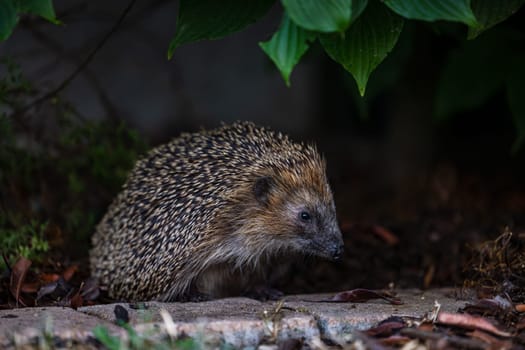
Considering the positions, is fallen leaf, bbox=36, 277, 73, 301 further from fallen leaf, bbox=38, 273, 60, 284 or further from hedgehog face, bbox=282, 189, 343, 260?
hedgehog face, bbox=282, 189, 343, 260

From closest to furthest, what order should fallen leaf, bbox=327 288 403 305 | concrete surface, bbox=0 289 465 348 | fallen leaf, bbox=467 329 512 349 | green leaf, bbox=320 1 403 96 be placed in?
fallen leaf, bbox=467 329 512 349
concrete surface, bbox=0 289 465 348
green leaf, bbox=320 1 403 96
fallen leaf, bbox=327 288 403 305

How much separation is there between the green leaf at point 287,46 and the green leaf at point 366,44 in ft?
1.71

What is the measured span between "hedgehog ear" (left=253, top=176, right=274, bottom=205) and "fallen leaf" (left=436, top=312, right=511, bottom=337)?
194 cm

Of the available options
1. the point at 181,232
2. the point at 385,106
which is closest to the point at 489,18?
the point at 181,232

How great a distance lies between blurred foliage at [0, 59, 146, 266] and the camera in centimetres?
688

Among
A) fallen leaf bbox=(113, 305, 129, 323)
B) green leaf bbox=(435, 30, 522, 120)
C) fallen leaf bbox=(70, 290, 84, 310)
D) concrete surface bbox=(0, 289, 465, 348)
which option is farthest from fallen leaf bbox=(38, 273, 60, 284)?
green leaf bbox=(435, 30, 522, 120)

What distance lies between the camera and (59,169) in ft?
23.9

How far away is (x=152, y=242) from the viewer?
5867 millimetres

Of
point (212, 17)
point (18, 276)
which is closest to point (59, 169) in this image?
point (18, 276)

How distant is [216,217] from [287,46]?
1.94 m

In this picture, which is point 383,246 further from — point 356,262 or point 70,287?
point 70,287

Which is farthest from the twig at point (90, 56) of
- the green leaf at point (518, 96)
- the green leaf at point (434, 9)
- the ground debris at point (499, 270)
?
the green leaf at point (518, 96)

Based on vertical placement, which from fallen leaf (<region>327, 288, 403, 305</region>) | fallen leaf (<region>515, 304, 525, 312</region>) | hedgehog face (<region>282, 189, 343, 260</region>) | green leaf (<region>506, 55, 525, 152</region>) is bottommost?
fallen leaf (<region>327, 288, 403, 305</region>)

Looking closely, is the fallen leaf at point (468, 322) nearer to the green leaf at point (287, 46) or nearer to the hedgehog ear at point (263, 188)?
the green leaf at point (287, 46)
